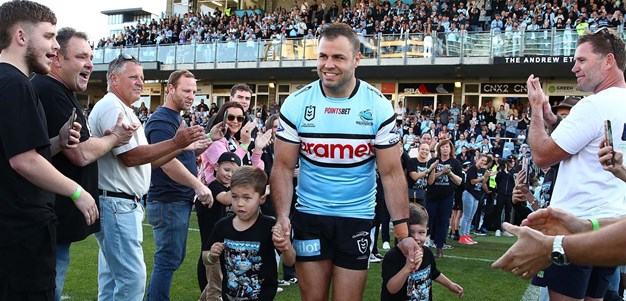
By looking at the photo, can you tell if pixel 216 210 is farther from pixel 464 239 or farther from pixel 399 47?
pixel 399 47

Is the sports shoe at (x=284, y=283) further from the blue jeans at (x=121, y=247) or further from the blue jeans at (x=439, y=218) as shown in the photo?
the blue jeans at (x=439, y=218)

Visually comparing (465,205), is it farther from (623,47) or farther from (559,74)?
(559,74)

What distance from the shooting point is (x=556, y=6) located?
25.8 m

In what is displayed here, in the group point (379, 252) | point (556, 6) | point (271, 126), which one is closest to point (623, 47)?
point (271, 126)

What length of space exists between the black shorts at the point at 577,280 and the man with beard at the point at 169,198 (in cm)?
281

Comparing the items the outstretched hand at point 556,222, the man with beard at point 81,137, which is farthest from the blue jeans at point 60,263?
the outstretched hand at point 556,222

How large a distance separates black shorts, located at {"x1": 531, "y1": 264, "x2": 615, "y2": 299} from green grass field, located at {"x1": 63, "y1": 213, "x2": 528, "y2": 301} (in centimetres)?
295

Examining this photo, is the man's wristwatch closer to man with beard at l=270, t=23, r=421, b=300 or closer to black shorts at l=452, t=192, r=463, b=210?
man with beard at l=270, t=23, r=421, b=300

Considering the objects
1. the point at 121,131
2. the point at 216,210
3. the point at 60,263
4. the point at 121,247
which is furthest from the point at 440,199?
the point at 60,263

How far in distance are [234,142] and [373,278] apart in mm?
2818

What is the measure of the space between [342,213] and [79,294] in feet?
12.8

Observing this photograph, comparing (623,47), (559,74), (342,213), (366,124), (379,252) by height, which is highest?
(559,74)

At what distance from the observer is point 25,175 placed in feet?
9.68

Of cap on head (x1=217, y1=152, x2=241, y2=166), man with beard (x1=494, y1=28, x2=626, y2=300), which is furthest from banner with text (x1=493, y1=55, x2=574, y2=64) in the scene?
man with beard (x1=494, y1=28, x2=626, y2=300)
